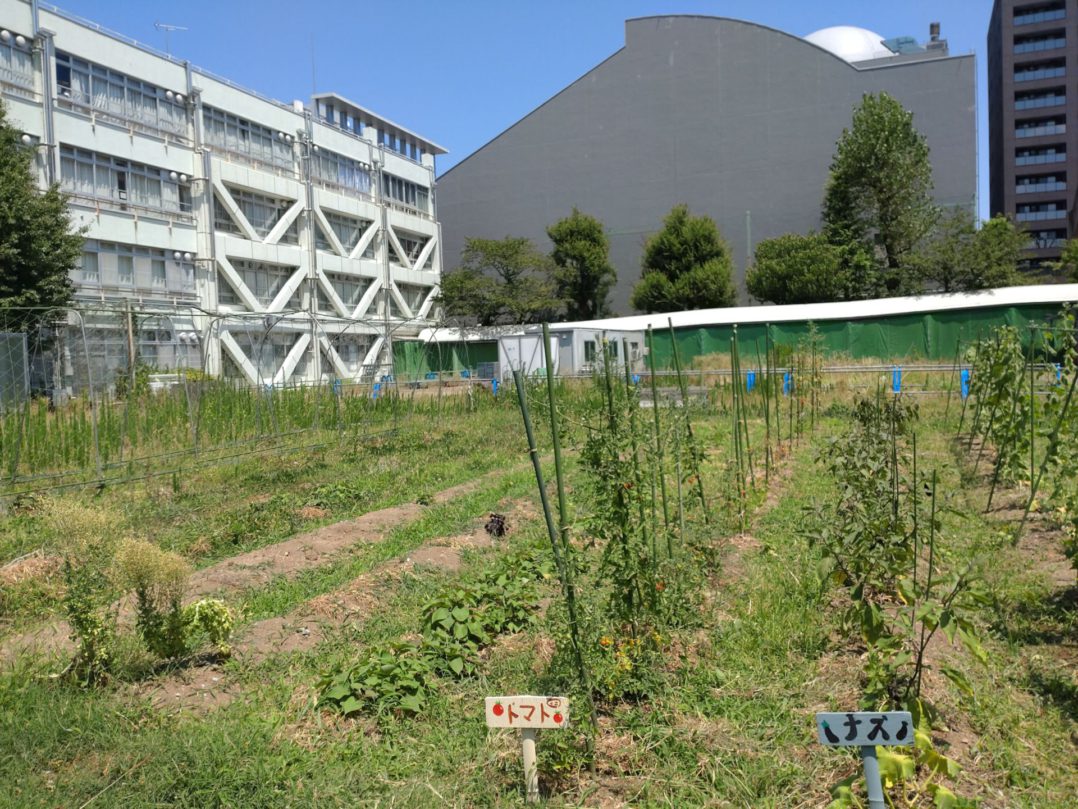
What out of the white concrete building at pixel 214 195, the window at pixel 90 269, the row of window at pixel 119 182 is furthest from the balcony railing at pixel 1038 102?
the window at pixel 90 269

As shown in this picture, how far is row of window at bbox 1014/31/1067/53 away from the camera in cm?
5691

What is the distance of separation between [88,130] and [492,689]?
92.4 feet

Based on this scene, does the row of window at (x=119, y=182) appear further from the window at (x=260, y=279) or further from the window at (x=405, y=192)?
the window at (x=405, y=192)

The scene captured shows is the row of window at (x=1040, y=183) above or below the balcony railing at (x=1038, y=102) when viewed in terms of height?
below

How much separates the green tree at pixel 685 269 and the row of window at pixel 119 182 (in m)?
20.2

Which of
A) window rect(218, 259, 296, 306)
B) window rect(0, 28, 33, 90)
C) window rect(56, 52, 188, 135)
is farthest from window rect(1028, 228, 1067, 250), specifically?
window rect(0, 28, 33, 90)

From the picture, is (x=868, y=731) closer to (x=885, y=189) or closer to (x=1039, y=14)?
(x=885, y=189)

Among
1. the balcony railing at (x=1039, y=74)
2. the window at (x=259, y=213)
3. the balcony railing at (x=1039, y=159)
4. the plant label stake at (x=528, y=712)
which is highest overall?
the balcony railing at (x=1039, y=74)

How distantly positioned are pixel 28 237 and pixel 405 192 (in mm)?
27058

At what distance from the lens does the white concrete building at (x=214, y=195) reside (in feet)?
83.4

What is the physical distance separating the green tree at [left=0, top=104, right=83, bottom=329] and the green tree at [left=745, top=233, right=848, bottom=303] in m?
27.3

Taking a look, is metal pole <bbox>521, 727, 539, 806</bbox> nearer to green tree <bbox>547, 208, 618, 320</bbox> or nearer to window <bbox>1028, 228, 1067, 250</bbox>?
green tree <bbox>547, 208, 618, 320</bbox>

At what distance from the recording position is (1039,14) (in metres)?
57.3

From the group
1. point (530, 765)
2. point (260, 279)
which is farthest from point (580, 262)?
point (530, 765)
